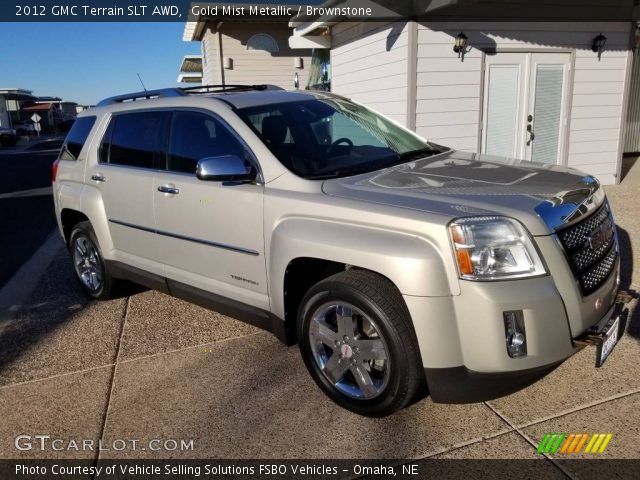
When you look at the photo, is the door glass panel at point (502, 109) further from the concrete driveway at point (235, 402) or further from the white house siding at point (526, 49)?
the concrete driveway at point (235, 402)

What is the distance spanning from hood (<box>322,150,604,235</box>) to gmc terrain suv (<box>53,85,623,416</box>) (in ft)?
0.04

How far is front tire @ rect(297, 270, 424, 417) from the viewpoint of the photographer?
2.88 meters

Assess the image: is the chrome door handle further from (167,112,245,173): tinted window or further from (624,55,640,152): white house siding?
(624,55,640,152): white house siding

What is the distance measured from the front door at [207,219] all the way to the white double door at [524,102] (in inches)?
252

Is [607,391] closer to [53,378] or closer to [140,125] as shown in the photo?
[53,378]

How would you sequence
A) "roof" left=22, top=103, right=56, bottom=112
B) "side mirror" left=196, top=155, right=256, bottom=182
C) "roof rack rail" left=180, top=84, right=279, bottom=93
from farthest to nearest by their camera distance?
"roof" left=22, top=103, right=56, bottom=112, "roof rack rail" left=180, top=84, right=279, bottom=93, "side mirror" left=196, top=155, right=256, bottom=182

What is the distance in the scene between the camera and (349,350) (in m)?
3.19

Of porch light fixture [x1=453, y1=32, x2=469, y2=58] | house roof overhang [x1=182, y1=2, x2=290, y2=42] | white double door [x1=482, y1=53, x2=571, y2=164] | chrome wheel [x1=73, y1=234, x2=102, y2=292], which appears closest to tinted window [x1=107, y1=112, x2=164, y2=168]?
chrome wheel [x1=73, y1=234, x2=102, y2=292]

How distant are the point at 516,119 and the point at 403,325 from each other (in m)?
7.54

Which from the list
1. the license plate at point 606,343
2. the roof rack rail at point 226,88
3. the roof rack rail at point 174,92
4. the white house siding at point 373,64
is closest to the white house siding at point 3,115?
the white house siding at point 373,64

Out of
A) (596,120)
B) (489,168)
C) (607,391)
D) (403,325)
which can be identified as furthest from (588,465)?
(596,120)

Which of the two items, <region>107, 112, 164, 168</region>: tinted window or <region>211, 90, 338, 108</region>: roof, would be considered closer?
<region>211, 90, 338, 108</region>: roof

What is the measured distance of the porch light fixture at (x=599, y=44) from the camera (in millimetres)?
9344

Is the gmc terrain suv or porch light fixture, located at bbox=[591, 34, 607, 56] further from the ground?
porch light fixture, located at bbox=[591, 34, 607, 56]
